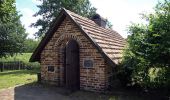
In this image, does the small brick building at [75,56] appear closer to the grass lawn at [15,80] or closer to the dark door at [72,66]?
the dark door at [72,66]

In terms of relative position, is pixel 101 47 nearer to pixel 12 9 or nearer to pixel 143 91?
pixel 143 91

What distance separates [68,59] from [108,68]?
229cm

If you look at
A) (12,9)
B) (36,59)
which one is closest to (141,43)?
(36,59)

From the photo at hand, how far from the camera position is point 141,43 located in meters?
10.9

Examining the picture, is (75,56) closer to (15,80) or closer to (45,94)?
(45,94)

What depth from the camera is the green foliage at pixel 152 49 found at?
9.97m

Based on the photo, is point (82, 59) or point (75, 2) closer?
point (82, 59)

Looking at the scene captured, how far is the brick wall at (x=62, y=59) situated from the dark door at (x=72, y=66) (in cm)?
49

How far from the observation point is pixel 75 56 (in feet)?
47.4

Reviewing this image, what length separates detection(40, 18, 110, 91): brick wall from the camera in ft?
41.7

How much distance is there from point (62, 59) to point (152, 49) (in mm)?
5725

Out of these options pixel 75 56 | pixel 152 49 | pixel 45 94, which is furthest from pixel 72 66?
pixel 152 49

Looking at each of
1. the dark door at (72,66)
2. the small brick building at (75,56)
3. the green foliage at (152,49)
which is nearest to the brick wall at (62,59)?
the small brick building at (75,56)

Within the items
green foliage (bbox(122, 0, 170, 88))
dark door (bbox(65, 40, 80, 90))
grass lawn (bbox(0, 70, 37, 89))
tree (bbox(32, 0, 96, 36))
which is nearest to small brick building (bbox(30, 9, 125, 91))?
dark door (bbox(65, 40, 80, 90))
